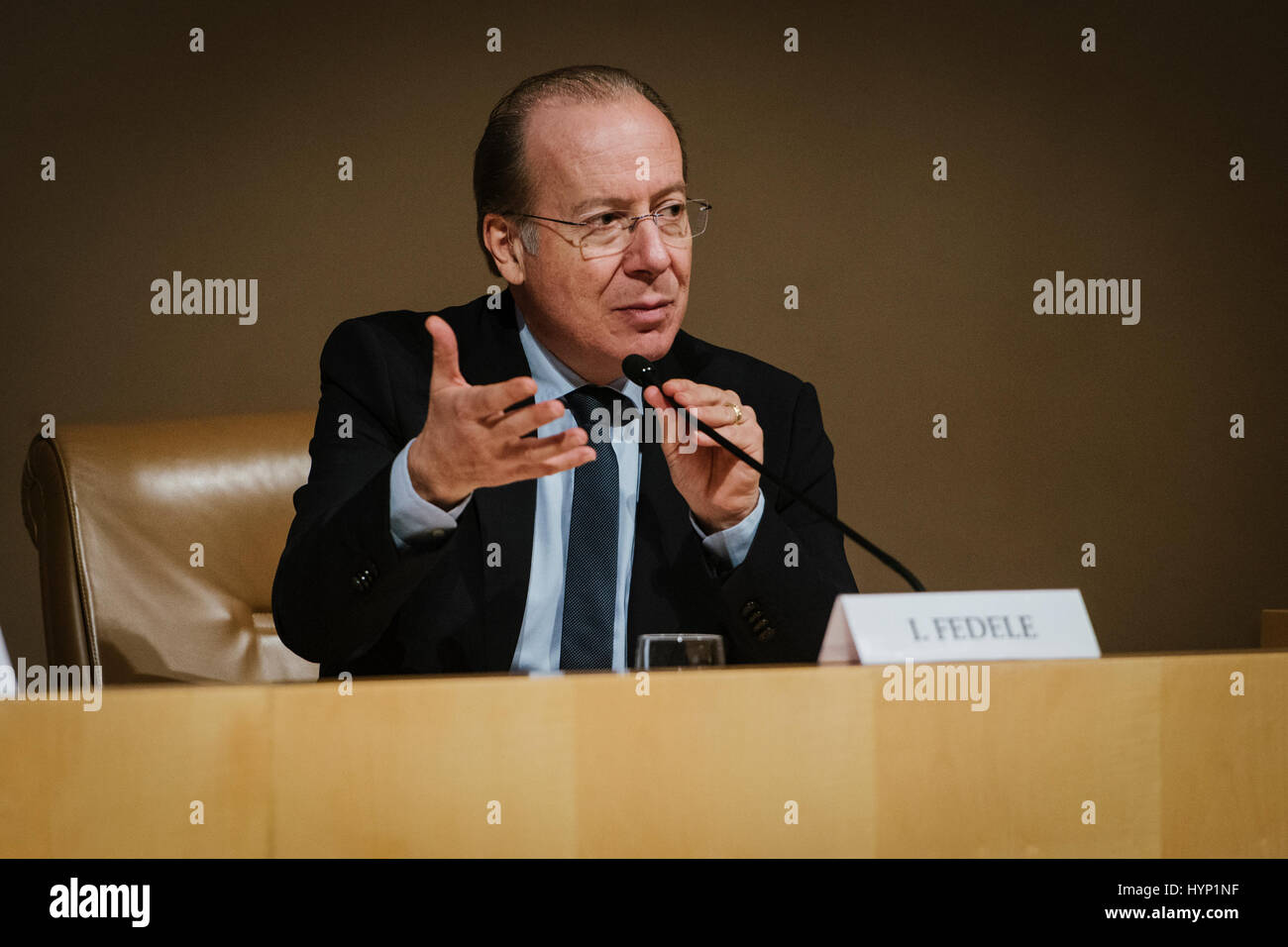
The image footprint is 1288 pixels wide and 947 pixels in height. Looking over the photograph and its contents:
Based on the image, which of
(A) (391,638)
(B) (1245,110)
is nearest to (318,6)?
(A) (391,638)

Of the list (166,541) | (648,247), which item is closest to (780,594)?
(648,247)

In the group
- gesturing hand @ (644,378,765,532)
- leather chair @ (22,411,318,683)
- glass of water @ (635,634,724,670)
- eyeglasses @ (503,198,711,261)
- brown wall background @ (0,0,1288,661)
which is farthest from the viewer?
brown wall background @ (0,0,1288,661)

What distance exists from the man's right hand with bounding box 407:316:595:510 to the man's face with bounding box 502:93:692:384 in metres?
0.44

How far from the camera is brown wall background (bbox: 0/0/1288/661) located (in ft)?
8.13

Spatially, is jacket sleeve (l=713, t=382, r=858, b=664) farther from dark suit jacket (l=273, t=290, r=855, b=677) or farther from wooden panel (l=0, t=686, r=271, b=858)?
wooden panel (l=0, t=686, r=271, b=858)

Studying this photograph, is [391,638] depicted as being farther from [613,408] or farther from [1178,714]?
[1178,714]

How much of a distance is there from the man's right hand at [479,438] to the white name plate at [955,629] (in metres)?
0.26

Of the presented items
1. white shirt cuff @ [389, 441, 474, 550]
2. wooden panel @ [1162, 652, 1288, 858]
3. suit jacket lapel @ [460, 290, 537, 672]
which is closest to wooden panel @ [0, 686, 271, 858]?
white shirt cuff @ [389, 441, 474, 550]

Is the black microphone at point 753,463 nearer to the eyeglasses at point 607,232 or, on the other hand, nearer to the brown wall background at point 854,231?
the eyeglasses at point 607,232

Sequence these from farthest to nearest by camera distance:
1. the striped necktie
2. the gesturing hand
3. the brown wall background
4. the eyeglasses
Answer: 1. the brown wall background
2. the eyeglasses
3. the striped necktie
4. the gesturing hand

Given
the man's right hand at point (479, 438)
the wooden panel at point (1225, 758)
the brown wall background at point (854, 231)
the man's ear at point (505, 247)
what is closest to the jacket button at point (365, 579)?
the man's right hand at point (479, 438)

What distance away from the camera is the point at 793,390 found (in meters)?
1.71

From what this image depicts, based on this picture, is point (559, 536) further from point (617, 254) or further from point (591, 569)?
point (617, 254)

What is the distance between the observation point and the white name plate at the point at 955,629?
35.2 inches
